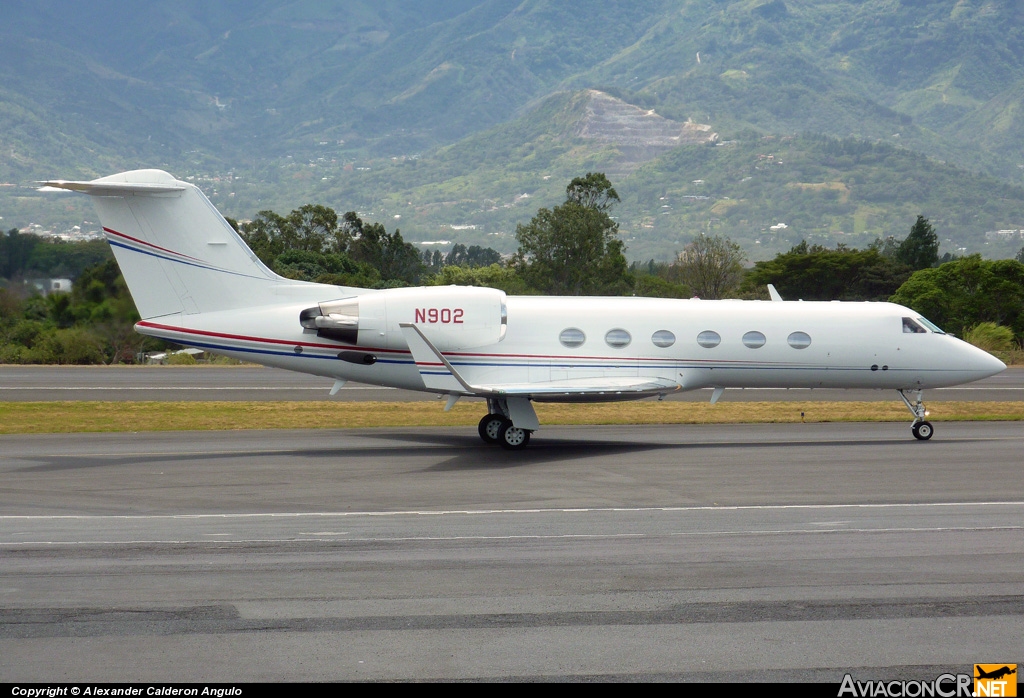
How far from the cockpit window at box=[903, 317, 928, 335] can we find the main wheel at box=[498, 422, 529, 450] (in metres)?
8.90

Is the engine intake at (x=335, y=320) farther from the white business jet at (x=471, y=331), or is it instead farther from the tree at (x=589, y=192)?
the tree at (x=589, y=192)

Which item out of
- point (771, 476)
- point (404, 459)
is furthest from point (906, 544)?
point (404, 459)

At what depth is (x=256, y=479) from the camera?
17.3m

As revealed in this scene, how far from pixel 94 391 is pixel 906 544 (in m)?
26.7

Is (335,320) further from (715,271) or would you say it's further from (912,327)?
(715,271)

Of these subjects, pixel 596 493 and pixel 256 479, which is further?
pixel 256 479

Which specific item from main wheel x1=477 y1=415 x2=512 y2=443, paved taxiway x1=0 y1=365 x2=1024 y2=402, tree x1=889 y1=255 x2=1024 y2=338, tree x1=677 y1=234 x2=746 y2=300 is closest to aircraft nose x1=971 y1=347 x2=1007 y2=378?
paved taxiway x1=0 y1=365 x2=1024 y2=402

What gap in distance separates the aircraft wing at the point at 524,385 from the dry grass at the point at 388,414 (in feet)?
14.5

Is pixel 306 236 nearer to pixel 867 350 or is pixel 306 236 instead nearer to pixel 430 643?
pixel 867 350

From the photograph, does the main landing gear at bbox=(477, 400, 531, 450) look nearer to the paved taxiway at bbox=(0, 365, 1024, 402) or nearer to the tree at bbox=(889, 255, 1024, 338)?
the paved taxiway at bbox=(0, 365, 1024, 402)

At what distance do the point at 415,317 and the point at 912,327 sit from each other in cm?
1101

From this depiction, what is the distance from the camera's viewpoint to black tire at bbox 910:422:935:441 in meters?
22.3

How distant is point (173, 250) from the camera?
21.0m

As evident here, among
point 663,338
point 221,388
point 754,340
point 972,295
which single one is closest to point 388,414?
point 663,338
